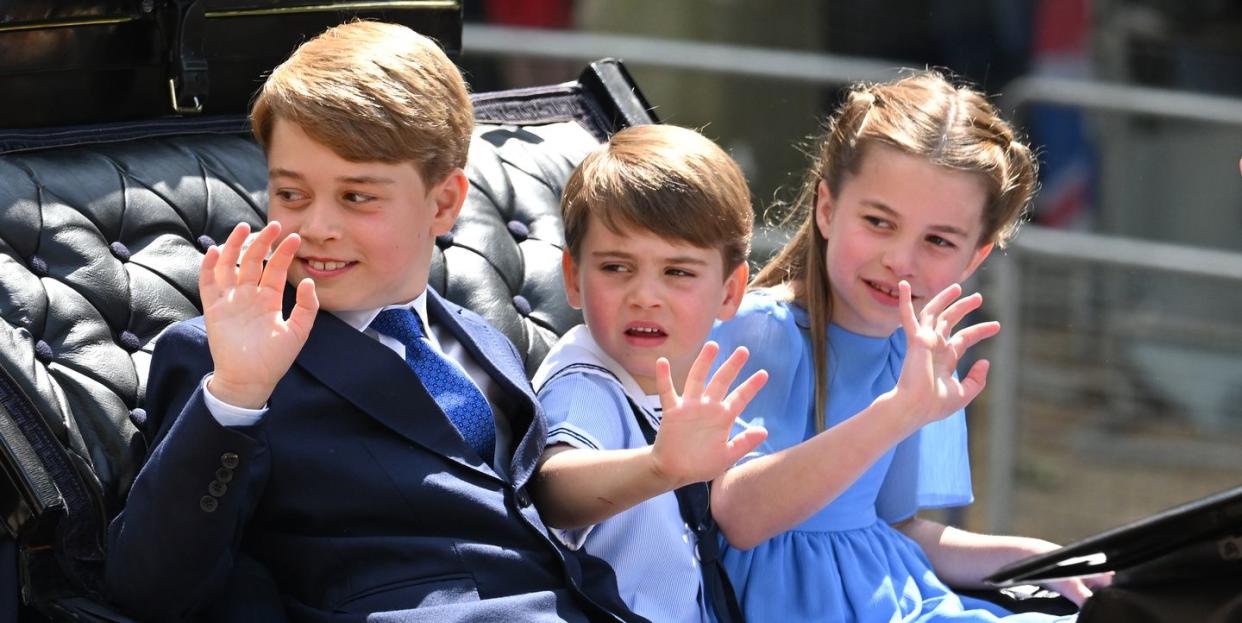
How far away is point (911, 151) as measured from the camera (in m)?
2.61

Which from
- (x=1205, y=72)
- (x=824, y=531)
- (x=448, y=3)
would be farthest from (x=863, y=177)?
(x=1205, y=72)

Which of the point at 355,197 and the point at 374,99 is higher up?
the point at 374,99

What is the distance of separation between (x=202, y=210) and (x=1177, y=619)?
60.0 inches

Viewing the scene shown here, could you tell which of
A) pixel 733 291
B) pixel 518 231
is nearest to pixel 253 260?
pixel 733 291

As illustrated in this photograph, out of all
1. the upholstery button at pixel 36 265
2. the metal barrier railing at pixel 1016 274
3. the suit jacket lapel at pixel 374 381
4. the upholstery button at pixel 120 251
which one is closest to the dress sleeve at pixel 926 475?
the suit jacket lapel at pixel 374 381

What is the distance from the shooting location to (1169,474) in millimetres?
5730

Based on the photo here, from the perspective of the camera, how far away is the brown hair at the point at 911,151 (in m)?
2.63

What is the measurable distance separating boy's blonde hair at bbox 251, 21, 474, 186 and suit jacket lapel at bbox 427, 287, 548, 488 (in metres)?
0.24

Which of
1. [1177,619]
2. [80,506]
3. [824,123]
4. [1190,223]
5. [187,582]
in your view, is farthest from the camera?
[1190,223]

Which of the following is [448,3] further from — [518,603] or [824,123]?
[518,603]

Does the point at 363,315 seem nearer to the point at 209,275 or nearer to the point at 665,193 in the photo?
the point at 209,275

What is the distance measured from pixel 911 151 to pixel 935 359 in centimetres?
44

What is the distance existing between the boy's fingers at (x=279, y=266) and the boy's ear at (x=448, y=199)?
36 cm

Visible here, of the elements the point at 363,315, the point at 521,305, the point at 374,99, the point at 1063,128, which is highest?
the point at 374,99
